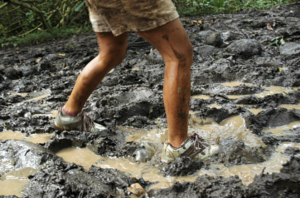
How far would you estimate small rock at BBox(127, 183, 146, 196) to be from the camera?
1.68 metres

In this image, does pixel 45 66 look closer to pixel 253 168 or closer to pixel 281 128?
pixel 281 128

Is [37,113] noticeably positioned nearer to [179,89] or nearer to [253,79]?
[179,89]

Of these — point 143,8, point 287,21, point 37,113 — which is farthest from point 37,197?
point 287,21

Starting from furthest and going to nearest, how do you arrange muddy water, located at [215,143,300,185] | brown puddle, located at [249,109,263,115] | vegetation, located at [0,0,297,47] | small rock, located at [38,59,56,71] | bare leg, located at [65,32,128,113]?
1. vegetation, located at [0,0,297,47]
2. small rock, located at [38,59,56,71]
3. brown puddle, located at [249,109,263,115]
4. bare leg, located at [65,32,128,113]
5. muddy water, located at [215,143,300,185]

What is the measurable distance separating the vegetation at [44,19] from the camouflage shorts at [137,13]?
6.79 meters

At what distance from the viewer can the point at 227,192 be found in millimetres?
1508

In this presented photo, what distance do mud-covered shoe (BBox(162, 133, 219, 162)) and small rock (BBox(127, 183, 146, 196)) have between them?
37 cm

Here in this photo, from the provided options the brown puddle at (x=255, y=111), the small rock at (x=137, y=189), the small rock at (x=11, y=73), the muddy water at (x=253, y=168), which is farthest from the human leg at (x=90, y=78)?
the small rock at (x=11, y=73)

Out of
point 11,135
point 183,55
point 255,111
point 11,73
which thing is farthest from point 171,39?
point 11,73

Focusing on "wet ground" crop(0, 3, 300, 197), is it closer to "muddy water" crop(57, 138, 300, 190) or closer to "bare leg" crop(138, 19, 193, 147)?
"muddy water" crop(57, 138, 300, 190)

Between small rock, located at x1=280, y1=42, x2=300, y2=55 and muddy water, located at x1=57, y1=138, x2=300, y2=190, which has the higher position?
muddy water, located at x1=57, y1=138, x2=300, y2=190

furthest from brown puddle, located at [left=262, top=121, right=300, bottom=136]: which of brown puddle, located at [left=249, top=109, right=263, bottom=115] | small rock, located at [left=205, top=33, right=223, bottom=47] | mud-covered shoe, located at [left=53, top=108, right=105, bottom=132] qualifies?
small rock, located at [left=205, top=33, right=223, bottom=47]

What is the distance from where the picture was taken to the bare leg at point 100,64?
7.45 feet

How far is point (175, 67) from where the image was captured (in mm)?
1840
